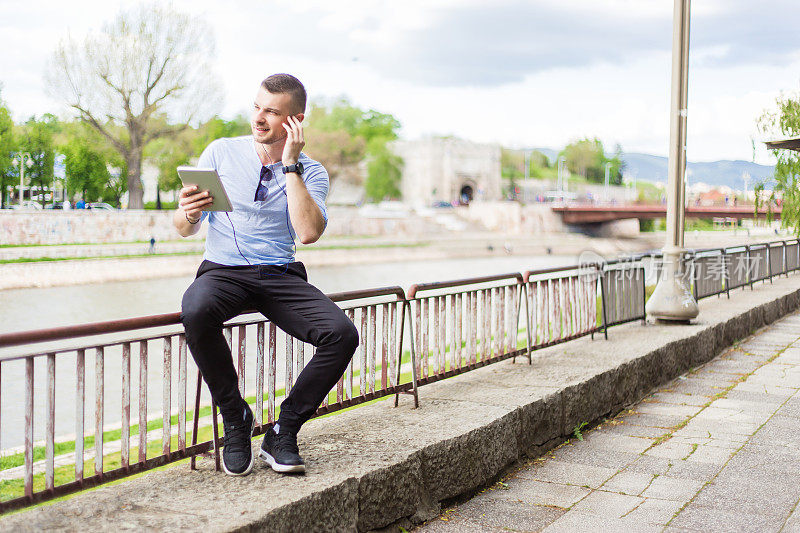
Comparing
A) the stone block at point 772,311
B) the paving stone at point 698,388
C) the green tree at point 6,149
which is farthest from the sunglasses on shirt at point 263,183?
the green tree at point 6,149

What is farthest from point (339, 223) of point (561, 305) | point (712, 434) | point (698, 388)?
point (712, 434)

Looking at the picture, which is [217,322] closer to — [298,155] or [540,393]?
[298,155]

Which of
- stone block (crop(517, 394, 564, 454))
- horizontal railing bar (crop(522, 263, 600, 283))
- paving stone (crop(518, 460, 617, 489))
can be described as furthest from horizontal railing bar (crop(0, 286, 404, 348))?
horizontal railing bar (crop(522, 263, 600, 283))

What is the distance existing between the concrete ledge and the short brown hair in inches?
60.7

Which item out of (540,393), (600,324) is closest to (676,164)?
(600,324)

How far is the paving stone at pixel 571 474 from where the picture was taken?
4.32 metres

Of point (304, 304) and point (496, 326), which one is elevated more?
point (304, 304)

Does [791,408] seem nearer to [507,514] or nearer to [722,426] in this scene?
[722,426]

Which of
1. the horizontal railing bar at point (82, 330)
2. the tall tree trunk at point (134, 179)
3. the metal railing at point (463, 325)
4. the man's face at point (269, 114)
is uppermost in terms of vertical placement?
the tall tree trunk at point (134, 179)

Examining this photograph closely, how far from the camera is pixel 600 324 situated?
779 centimetres

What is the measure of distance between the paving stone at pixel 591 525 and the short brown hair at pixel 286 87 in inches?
86.2

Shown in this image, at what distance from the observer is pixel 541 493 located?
4.14m

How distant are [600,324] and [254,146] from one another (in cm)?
524

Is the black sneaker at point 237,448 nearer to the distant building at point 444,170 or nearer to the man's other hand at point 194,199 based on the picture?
the man's other hand at point 194,199
